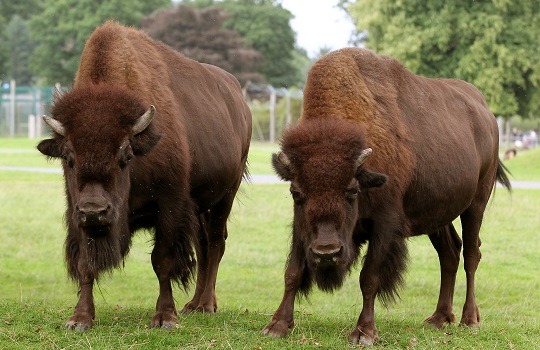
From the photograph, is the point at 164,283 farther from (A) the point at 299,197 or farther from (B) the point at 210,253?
(B) the point at 210,253

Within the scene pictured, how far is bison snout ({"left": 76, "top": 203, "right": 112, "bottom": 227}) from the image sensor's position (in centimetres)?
606

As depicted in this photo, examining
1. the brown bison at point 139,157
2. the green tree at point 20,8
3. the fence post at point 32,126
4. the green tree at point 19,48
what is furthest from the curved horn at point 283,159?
the green tree at point 20,8

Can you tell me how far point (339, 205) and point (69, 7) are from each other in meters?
73.6

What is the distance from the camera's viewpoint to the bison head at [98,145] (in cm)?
620

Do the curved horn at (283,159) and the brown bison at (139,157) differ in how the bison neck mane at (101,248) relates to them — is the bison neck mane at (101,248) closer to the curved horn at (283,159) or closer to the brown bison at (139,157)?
the brown bison at (139,157)

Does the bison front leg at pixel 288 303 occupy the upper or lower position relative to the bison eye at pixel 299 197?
lower

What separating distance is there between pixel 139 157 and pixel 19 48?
94.0 m

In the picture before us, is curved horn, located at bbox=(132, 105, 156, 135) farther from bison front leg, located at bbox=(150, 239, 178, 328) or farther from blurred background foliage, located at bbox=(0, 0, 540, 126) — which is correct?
blurred background foliage, located at bbox=(0, 0, 540, 126)

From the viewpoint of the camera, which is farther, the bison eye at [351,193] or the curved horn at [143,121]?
the curved horn at [143,121]

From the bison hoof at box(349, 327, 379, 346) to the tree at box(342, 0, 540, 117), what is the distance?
113 ft

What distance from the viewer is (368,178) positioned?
6.54 metres

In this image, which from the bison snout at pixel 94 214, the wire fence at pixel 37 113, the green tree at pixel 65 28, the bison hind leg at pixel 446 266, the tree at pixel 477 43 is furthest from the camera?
the green tree at pixel 65 28

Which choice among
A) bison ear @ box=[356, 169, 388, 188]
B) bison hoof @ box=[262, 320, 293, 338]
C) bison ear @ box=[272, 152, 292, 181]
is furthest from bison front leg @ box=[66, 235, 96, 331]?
bison ear @ box=[356, 169, 388, 188]

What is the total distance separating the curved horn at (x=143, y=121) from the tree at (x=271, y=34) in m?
74.7
